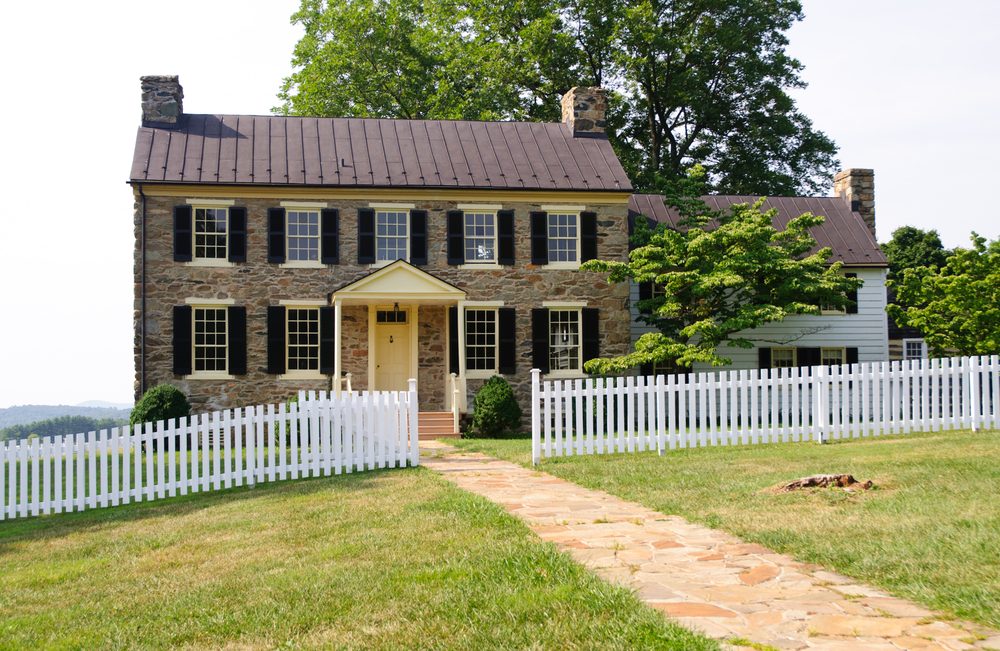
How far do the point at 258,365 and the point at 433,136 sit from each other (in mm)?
6973

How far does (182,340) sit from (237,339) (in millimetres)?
1121

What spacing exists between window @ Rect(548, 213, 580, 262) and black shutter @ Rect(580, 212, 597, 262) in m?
0.10

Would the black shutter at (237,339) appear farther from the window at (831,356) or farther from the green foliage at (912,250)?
the green foliage at (912,250)

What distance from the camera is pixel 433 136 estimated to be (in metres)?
22.7

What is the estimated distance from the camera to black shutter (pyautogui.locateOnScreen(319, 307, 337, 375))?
66.3 ft

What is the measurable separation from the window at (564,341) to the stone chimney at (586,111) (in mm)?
4969

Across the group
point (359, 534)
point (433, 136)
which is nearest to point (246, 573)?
point (359, 534)

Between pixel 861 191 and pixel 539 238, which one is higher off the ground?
pixel 861 191

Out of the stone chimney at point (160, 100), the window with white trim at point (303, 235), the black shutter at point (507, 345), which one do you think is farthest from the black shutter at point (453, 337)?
the stone chimney at point (160, 100)

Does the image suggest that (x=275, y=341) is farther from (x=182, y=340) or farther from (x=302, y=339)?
(x=182, y=340)

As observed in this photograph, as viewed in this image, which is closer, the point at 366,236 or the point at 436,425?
the point at 436,425

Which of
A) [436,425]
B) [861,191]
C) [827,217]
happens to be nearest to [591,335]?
[436,425]

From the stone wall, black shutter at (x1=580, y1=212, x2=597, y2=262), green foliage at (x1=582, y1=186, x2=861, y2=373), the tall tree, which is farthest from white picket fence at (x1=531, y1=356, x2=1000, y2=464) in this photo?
the tall tree

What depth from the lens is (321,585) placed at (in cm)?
568
